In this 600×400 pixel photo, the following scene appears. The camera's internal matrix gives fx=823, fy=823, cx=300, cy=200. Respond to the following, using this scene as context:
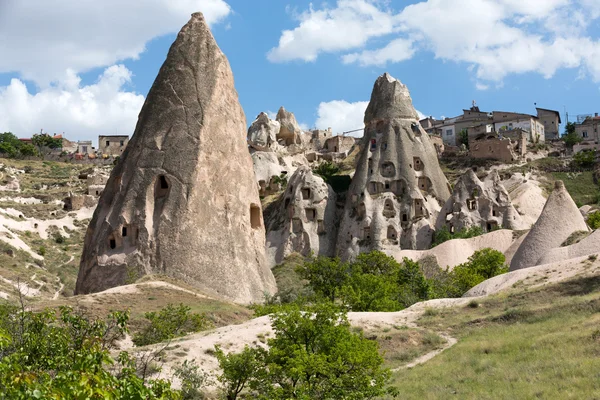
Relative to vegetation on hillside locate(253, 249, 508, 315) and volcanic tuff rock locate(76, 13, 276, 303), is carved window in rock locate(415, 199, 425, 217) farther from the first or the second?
volcanic tuff rock locate(76, 13, 276, 303)

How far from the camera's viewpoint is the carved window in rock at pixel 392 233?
56000 millimetres

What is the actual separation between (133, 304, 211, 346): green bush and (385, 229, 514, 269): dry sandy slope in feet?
76.2

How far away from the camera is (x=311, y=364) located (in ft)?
54.6

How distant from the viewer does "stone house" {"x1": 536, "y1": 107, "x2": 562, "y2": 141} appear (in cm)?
9512

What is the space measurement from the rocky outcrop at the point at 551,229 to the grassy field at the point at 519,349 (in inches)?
316

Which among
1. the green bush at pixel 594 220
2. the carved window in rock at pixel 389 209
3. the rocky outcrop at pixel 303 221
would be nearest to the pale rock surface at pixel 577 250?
the green bush at pixel 594 220

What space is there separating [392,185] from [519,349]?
38.4 meters

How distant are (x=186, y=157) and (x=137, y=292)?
8.09 m

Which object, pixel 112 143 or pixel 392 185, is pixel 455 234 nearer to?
pixel 392 185

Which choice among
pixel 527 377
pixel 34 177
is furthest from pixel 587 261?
pixel 34 177

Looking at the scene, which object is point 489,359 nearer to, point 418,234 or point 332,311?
point 332,311

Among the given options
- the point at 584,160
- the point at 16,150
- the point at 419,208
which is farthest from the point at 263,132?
the point at 16,150

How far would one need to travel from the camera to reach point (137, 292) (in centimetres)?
2959

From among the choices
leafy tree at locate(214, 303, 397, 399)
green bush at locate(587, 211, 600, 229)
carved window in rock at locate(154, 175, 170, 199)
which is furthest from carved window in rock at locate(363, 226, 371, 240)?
leafy tree at locate(214, 303, 397, 399)
